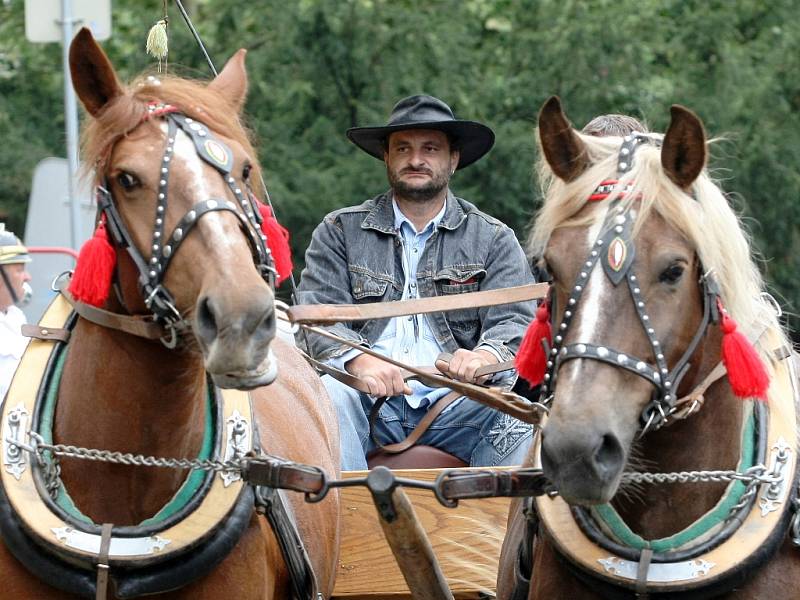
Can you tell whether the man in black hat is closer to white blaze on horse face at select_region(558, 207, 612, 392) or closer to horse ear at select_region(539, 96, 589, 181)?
horse ear at select_region(539, 96, 589, 181)

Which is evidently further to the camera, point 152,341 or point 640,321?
point 152,341

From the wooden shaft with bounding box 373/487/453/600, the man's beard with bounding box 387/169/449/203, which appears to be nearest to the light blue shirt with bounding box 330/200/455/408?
the man's beard with bounding box 387/169/449/203

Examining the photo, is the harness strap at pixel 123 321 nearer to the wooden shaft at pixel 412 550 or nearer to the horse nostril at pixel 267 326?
the horse nostril at pixel 267 326

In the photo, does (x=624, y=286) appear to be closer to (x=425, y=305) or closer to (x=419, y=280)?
(x=425, y=305)

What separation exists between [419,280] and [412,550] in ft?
5.86

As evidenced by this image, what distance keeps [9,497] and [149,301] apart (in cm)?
69

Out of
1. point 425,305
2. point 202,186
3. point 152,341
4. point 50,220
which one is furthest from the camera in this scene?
point 50,220

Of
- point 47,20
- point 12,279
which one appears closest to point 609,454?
point 12,279

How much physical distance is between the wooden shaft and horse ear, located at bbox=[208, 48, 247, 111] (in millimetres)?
1270

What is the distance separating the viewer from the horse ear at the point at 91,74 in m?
3.75

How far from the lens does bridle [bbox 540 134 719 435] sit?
11.3 ft

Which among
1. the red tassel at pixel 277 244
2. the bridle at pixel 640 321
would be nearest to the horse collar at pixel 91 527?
the red tassel at pixel 277 244

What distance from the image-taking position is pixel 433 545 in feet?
16.8

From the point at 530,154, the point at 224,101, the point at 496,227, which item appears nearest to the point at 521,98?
the point at 530,154
